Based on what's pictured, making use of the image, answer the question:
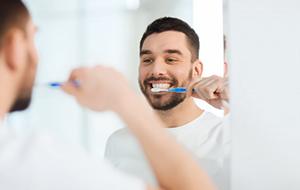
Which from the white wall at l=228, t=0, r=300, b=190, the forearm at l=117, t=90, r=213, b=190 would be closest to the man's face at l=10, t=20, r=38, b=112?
the forearm at l=117, t=90, r=213, b=190

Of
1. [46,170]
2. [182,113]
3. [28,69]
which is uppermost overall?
[28,69]

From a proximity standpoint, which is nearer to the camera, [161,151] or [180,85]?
[161,151]

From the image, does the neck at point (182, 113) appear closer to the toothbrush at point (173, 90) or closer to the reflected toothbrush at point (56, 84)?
the toothbrush at point (173, 90)

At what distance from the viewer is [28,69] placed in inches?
40.1

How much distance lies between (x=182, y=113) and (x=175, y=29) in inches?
8.3

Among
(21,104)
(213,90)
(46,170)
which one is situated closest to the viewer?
(46,170)

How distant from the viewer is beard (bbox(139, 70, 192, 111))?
1069mm

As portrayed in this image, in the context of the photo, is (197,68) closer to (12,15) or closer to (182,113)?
(182,113)

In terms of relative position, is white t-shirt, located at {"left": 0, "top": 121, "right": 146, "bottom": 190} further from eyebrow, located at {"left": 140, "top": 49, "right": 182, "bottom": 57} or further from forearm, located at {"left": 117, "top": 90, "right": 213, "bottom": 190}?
eyebrow, located at {"left": 140, "top": 49, "right": 182, "bottom": 57}

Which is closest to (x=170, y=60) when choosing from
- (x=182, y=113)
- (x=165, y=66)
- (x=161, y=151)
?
(x=165, y=66)

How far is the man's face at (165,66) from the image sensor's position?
1.08 metres

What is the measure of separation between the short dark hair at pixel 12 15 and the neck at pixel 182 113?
388 millimetres

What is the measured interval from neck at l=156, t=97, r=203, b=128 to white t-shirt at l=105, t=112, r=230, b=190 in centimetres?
1

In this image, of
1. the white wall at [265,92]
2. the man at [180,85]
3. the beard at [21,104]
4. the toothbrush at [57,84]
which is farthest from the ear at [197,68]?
the beard at [21,104]
